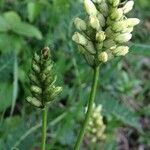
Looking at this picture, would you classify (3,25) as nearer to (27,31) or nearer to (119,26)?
(27,31)

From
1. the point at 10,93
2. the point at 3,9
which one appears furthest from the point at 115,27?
the point at 3,9

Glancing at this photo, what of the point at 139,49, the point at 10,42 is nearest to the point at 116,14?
the point at 139,49

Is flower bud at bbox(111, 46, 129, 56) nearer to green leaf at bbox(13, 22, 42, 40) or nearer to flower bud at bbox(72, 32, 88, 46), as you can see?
flower bud at bbox(72, 32, 88, 46)

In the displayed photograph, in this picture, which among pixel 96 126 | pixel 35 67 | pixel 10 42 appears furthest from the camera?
pixel 10 42

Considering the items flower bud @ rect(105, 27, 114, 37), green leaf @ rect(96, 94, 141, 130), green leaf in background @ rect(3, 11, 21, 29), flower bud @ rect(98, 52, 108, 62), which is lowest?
green leaf @ rect(96, 94, 141, 130)

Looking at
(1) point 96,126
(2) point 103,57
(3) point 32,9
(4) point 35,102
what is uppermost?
(3) point 32,9

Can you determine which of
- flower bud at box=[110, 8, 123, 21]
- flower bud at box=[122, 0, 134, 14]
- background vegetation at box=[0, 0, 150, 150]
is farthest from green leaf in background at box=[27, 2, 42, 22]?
flower bud at box=[110, 8, 123, 21]
